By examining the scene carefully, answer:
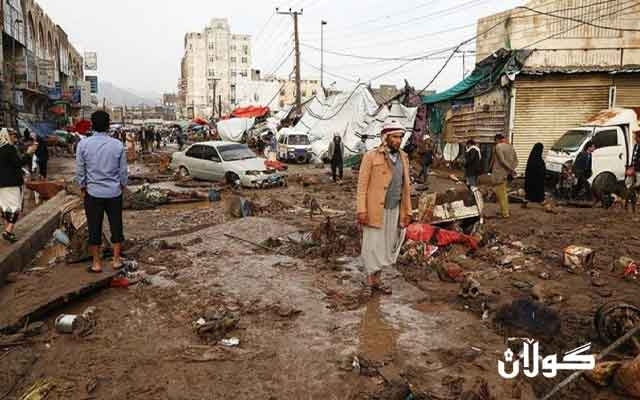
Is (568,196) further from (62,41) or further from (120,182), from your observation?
(62,41)

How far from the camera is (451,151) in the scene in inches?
854

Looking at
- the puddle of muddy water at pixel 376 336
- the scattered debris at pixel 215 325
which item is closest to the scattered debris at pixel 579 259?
the puddle of muddy water at pixel 376 336

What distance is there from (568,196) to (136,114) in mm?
130610

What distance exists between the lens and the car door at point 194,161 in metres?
16.8

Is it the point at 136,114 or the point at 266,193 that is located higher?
the point at 136,114

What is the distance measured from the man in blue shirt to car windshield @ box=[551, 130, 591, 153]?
1193 cm

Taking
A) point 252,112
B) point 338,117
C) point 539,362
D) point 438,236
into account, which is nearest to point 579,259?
point 438,236

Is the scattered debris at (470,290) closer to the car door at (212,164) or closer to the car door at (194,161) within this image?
the car door at (212,164)

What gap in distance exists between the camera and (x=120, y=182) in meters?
5.46

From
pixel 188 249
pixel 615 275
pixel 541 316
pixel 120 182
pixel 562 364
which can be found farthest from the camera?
pixel 188 249

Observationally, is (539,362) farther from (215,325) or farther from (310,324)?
(215,325)

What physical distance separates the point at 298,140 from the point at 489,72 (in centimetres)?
1096

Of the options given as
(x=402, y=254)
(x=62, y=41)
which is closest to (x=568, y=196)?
(x=402, y=254)

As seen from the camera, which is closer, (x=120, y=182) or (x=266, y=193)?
(x=120, y=182)
